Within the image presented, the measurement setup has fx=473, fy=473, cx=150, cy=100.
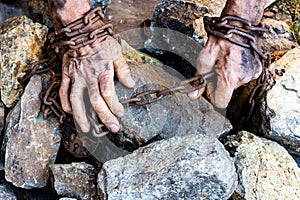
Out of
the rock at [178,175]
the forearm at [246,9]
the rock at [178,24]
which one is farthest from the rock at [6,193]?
the forearm at [246,9]

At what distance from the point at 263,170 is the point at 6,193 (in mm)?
1035

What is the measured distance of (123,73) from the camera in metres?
1.89

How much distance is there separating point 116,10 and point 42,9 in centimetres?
50

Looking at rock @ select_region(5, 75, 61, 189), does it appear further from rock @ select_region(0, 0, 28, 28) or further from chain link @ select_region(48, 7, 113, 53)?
rock @ select_region(0, 0, 28, 28)

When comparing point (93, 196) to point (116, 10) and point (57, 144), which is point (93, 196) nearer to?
point (57, 144)

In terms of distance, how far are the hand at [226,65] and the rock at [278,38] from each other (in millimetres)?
481

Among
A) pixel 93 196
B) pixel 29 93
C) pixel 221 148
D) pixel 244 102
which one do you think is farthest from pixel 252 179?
pixel 29 93

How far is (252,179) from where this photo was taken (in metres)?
1.83

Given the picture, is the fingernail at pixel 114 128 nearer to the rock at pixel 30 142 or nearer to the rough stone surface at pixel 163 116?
the rough stone surface at pixel 163 116

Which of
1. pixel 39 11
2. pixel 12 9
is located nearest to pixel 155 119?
pixel 39 11

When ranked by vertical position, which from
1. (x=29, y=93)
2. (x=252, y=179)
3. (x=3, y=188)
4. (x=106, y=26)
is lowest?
(x=3, y=188)

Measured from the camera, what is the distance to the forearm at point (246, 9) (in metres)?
1.88

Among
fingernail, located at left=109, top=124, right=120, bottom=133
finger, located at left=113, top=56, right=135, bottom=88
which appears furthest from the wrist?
fingernail, located at left=109, top=124, right=120, bottom=133

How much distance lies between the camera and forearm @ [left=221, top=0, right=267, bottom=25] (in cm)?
188
